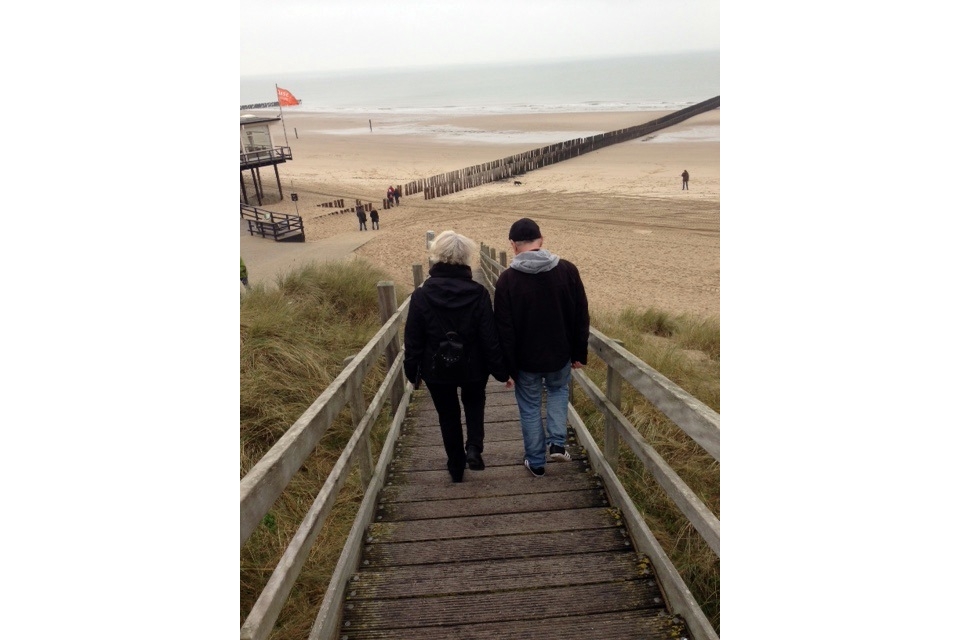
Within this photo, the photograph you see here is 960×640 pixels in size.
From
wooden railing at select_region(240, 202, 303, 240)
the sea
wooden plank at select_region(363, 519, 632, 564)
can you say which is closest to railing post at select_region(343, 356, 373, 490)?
wooden plank at select_region(363, 519, 632, 564)

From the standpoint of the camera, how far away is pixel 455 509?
118 inches

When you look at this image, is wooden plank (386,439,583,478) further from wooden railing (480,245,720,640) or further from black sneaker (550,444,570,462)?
wooden railing (480,245,720,640)

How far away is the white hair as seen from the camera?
293 centimetres

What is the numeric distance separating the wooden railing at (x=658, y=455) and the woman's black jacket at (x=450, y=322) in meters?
0.65

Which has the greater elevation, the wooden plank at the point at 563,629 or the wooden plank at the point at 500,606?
the wooden plank at the point at 500,606

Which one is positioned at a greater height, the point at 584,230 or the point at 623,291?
the point at 584,230

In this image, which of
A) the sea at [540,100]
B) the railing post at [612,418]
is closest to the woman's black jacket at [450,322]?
the railing post at [612,418]

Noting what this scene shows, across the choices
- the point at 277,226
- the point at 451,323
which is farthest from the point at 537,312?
the point at 277,226

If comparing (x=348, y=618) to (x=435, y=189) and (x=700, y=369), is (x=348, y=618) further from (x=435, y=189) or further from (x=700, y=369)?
(x=435, y=189)

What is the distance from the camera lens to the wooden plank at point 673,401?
185cm

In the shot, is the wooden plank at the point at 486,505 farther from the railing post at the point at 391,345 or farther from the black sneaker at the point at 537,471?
the railing post at the point at 391,345
